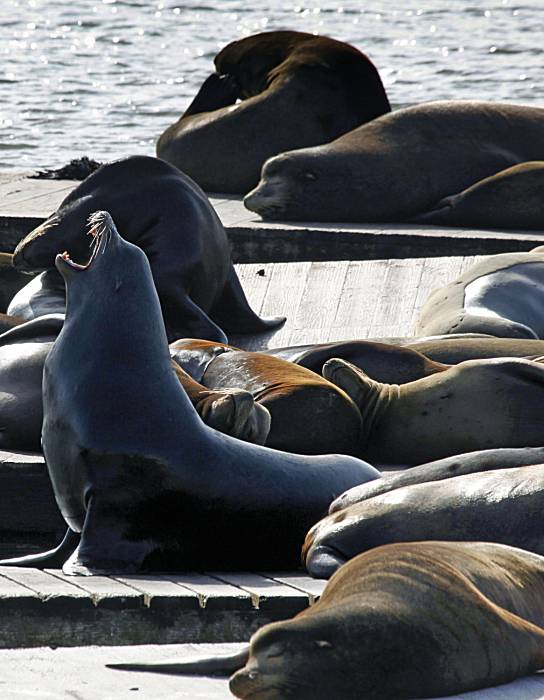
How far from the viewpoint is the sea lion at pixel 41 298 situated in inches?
314

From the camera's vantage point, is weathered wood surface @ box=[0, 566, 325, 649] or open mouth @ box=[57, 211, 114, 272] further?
open mouth @ box=[57, 211, 114, 272]

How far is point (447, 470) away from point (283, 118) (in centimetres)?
705

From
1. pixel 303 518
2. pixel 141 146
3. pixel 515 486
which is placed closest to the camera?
pixel 515 486

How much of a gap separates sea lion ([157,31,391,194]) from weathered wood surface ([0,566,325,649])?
24.6ft

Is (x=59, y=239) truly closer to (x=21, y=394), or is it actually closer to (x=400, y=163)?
(x=21, y=394)

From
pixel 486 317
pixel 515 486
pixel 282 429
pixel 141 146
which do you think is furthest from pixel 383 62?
pixel 515 486

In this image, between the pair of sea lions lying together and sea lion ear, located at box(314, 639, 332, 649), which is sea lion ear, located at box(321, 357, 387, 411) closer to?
sea lion ear, located at box(314, 639, 332, 649)

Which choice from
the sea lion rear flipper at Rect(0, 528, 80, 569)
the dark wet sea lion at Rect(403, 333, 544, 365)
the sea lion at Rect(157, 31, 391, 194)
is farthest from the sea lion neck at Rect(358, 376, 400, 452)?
the sea lion at Rect(157, 31, 391, 194)

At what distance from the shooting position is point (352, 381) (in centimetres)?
632

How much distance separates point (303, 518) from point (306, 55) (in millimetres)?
7271

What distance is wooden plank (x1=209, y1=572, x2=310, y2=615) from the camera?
175 inches

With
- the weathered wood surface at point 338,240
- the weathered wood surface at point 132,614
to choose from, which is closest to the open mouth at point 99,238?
the weathered wood surface at point 132,614

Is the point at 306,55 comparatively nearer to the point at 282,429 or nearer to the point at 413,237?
the point at 413,237

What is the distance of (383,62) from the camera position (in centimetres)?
2306
